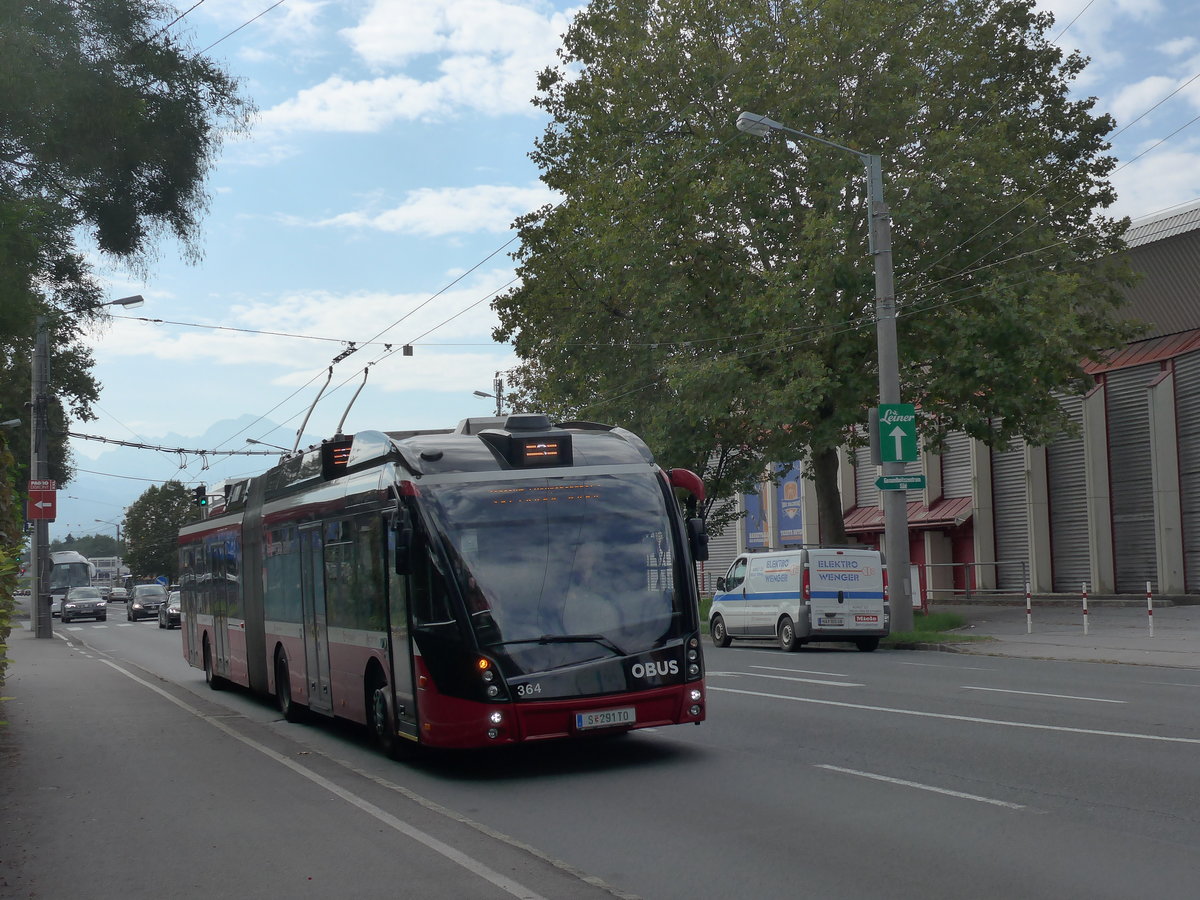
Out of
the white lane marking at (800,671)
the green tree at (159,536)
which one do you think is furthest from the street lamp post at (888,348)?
the green tree at (159,536)

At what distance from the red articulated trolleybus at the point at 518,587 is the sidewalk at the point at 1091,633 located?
11050 mm

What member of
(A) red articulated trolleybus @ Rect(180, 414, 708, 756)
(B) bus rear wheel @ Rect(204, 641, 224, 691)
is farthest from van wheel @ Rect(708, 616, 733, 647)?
(A) red articulated trolleybus @ Rect(180, 414, 708, 756)

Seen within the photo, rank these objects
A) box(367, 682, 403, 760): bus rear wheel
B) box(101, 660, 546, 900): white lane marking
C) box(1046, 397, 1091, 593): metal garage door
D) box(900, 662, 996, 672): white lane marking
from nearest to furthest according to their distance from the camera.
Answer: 1. box(101, 660, 546, 900): white lane marking
2. box(367, 682, 403, 760): bus rear wheel
3. box(900, 662, 996, 672): white lane marking
4. box(1046, 397, 1091, 593): metal garage door

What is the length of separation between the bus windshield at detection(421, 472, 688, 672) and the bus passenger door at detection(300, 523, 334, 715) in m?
3.61

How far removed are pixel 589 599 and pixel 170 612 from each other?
41734 millimetres

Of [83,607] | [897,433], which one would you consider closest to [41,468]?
[83,607]

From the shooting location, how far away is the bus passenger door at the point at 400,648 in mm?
10969

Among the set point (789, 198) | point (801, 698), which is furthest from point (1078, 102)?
point (801, 698)

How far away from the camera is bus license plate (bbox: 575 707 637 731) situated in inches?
407

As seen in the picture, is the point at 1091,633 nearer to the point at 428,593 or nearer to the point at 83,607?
the point at 428,593

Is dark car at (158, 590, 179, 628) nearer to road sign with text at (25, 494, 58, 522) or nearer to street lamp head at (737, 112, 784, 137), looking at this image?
road sign with text at (25, 494, 58, 522)

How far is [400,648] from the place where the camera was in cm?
1117

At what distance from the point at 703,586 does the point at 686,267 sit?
21578mm

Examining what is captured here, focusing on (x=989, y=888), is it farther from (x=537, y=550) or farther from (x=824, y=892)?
(x=537, y=550)
